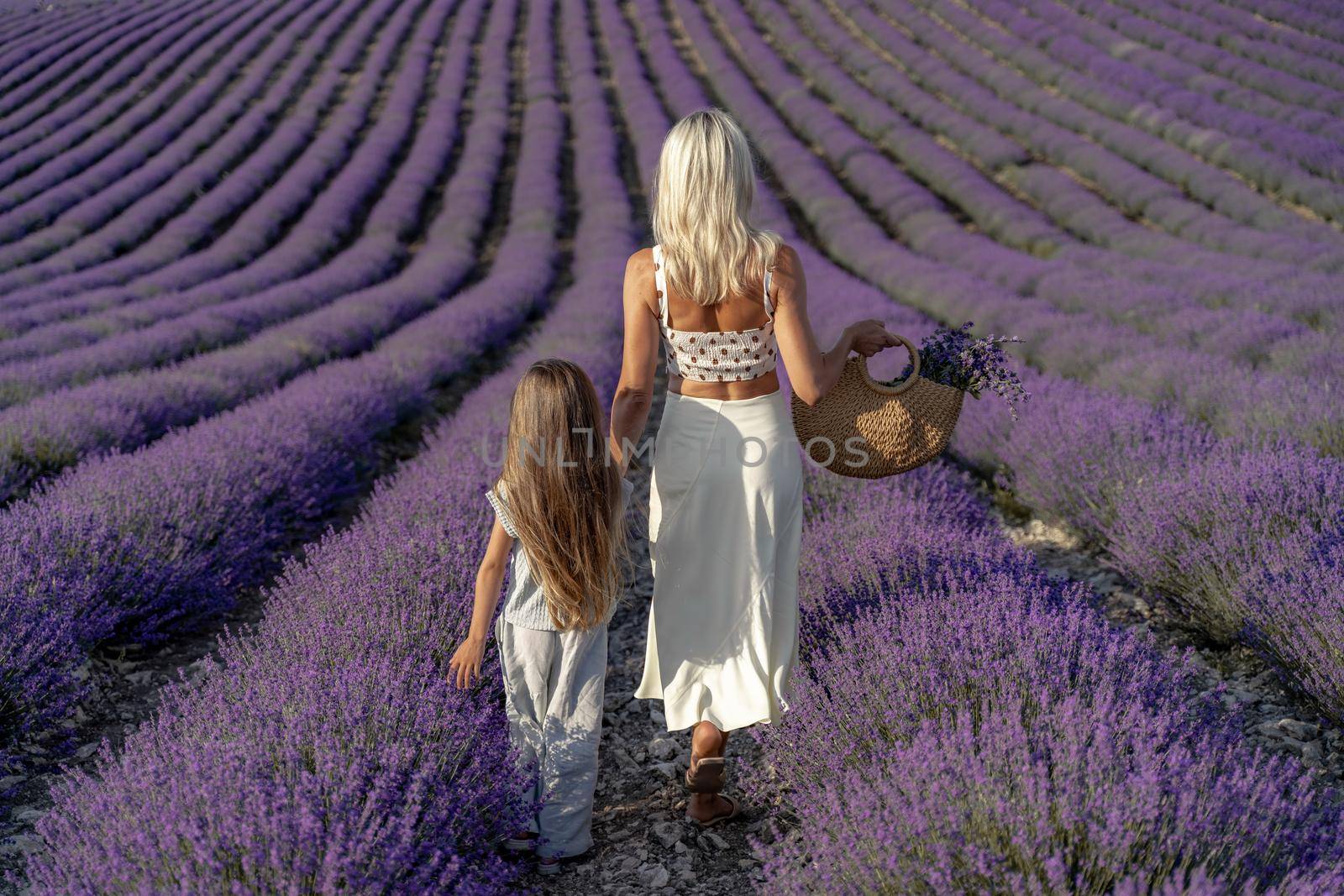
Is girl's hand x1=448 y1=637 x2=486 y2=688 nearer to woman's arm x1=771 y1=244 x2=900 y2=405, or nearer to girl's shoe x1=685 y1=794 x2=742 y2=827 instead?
girl's shoe x1=685 y1=794 x2=742 y2=827

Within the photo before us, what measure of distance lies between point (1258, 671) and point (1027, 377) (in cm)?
270

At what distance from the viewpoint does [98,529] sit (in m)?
3.16

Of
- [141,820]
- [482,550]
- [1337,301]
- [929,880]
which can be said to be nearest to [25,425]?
[482,550]

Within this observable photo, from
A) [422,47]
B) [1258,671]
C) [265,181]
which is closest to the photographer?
[1258,671]

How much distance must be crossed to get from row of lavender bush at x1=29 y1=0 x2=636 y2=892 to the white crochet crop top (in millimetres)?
883

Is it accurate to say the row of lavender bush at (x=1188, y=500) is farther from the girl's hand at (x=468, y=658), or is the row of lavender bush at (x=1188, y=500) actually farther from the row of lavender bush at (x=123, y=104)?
the row of lavender bush at (x=123, y=104)

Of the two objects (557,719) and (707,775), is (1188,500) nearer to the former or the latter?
(707,775)

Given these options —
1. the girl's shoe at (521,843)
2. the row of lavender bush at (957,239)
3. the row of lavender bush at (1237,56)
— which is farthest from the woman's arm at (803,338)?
the row of lavender bush at (1237,56)

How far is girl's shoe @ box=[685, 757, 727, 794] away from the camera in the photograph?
7.38ft

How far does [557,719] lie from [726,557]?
53 centimetres

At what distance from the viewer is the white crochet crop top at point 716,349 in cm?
207

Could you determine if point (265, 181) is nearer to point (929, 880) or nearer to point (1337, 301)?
point (1337, 301)

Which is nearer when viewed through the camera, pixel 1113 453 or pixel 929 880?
pixel 929 880

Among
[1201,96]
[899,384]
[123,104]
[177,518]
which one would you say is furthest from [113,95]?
[899,384]
